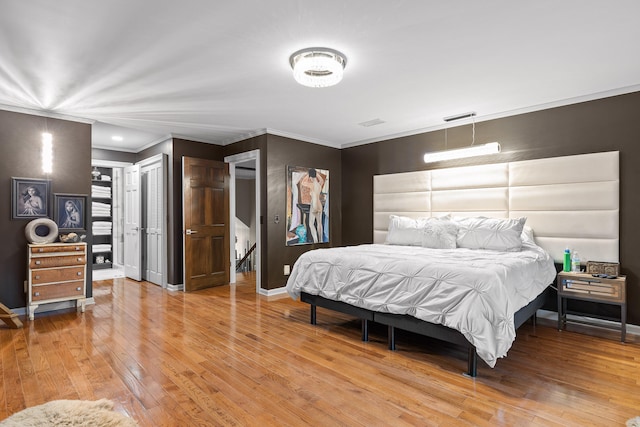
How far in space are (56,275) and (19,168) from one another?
4.30 feet

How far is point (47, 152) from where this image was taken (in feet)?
14.0

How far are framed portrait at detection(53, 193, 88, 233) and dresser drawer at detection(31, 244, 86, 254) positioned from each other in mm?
359

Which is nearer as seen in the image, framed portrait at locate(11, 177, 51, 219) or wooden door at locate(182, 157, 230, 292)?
framed portrait at locate(11, 177, 51, 219)

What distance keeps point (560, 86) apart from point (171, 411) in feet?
14.0

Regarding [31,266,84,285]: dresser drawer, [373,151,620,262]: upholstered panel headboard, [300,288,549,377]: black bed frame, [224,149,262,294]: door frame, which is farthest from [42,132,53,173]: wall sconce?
[373,151,620,262]: upholstered panel headboard

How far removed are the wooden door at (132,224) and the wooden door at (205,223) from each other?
1.42 meters

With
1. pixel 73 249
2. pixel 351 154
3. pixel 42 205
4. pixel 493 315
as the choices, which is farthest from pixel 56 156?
pixel 493 315

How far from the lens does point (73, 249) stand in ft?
13.9

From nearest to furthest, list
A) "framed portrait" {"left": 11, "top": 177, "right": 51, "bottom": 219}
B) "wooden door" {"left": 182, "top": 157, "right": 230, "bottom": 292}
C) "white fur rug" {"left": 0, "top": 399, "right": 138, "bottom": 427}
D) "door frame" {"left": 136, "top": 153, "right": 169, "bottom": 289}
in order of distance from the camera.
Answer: "white fur rug" {"left": 0, "top": 399, "right": 138, "bottom": 427} < "framed portrait" {"left": 11, "top": 177, "right": 51, "bottom": 219} < "wooden door" {"left": 182, "top": 157, "right": 230, "bottom": 292} < "door frame" {"left": 136, "top": 153, "right": 169, "bottom": 289}

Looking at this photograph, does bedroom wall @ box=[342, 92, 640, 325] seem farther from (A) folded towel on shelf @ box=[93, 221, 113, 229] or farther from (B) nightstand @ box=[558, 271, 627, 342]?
(A) folded towel on shelf @ box=[93, 221, 113, 229]

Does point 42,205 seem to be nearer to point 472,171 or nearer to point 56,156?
point 56,156

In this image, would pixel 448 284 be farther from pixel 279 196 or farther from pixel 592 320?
pixel 279 196

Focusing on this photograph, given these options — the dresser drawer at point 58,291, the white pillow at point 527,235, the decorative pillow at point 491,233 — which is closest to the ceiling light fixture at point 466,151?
the decorative pillow at point 491,233

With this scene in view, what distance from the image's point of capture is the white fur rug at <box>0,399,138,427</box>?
1.95 m
